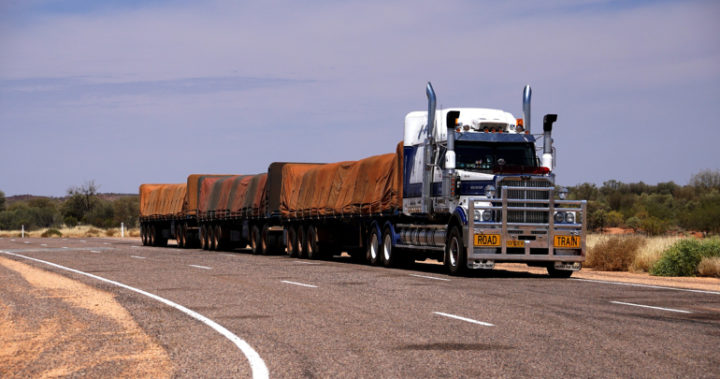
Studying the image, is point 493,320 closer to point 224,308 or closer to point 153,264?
point 224,308

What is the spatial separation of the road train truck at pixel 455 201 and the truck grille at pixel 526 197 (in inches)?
0.9

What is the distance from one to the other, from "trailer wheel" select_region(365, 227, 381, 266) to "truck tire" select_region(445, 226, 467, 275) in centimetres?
464

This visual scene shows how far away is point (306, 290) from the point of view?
56.7ft

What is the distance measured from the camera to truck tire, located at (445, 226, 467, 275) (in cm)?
2138

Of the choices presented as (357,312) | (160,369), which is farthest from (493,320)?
(160,369)

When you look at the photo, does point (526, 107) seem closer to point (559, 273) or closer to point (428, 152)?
point (428, 152)

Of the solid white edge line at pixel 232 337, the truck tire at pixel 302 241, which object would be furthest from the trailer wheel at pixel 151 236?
the solid white edge line at pixel 232 337

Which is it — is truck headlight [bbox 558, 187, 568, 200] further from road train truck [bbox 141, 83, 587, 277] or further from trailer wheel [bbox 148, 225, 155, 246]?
trailer wheel [bbox 148, 225, 155, 246]

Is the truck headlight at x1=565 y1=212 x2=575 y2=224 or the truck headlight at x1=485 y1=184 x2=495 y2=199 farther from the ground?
the truck headlight at x1=485 y1=184 x2=495 y2=199

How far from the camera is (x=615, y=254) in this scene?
1098 inches

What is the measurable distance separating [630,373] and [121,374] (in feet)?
14.3

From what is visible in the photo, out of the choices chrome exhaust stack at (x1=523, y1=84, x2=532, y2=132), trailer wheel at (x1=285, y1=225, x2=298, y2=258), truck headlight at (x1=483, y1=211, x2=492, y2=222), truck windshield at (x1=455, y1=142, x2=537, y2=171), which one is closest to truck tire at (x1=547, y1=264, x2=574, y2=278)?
truck headlight at (x1=483, y1=211, x2=492, y2=222)

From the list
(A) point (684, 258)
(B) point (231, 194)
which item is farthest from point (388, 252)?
(B) point (231, 194)

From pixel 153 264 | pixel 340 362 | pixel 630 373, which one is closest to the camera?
pixel 630 373
